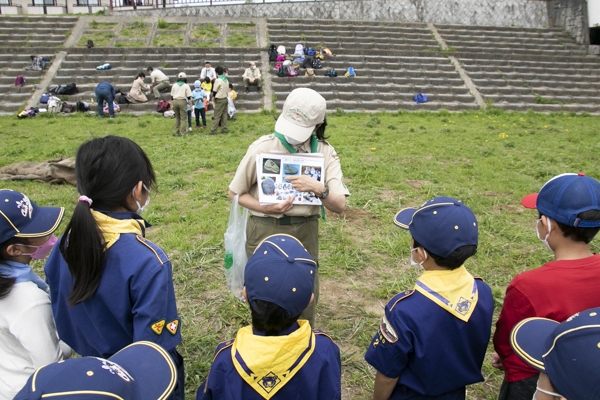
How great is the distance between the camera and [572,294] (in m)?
Result: 1.85

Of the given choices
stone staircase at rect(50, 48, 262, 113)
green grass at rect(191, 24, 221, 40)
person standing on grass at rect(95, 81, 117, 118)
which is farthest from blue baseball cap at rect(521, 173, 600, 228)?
Answer: green grass at rect(191, 24, 221, 40)

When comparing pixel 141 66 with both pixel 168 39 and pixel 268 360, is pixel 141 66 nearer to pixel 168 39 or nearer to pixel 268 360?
pixel 168 39

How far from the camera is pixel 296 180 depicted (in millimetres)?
2680

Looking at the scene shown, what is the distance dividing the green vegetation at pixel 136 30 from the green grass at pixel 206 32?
2080mm

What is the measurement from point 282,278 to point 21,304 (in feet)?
3.76

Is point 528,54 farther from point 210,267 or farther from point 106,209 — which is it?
point 106,209

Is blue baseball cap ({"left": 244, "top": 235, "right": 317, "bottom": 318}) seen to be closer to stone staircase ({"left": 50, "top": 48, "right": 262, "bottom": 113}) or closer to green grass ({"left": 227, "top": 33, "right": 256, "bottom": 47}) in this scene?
stone staircase ({"left": 50, "top": 48, "right": 262, "bottom": 113})

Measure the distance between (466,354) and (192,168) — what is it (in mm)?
6814

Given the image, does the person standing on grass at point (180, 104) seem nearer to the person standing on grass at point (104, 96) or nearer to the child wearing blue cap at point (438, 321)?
the person standing on grass at point (104, 96)

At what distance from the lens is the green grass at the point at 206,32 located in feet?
62.6

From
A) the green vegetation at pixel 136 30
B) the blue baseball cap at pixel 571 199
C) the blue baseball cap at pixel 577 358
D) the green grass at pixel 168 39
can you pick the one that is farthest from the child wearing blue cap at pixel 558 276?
the green vegetation at pixel 136 30

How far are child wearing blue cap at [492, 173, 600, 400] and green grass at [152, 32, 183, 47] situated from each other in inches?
732

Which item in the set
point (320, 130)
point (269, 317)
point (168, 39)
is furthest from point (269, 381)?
point (168, 39)

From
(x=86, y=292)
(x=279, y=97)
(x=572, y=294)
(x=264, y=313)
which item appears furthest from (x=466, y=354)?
(x=279, y=97)
